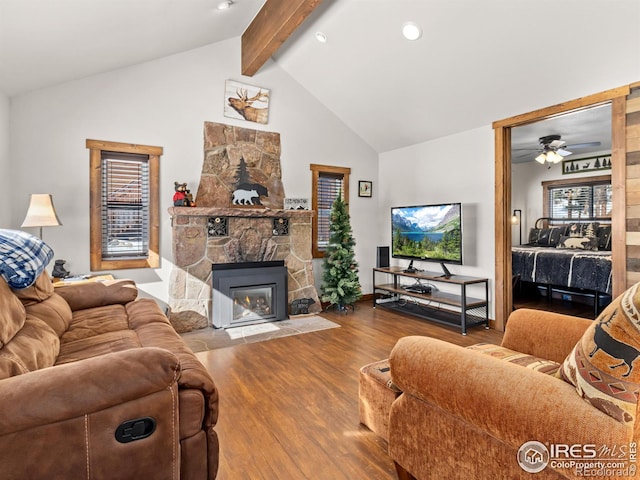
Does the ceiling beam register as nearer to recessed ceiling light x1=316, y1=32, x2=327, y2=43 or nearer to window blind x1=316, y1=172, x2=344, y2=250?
recessed ceiling light x1=316, y1=32, x2=327, y2=43

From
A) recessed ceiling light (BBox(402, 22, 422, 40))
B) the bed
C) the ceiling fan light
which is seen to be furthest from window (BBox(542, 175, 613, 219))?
recessed ceiling light (BBox(402, 22, 422, 40))

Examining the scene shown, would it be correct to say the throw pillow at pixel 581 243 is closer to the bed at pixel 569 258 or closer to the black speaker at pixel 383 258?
the bed at pixel 569 258

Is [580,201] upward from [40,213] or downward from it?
upward

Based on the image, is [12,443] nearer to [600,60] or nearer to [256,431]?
[256,431]

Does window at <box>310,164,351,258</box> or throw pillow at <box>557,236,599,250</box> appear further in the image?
throw pillow at <box>557,236,599,250</box>

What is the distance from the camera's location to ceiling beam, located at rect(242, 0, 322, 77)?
10.3 ft

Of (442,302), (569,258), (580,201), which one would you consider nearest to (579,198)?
(580,201)

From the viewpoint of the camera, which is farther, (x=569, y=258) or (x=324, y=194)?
(x=324, y=194)

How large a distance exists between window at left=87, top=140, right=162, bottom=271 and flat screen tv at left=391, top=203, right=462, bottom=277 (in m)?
3.20

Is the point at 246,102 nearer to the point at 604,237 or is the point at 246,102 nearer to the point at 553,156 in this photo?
the point at 553,156

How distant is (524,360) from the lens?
1805 millimetres

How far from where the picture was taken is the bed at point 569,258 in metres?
4.60

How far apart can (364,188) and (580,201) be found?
4377 mm

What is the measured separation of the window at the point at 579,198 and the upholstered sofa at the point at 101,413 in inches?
301
